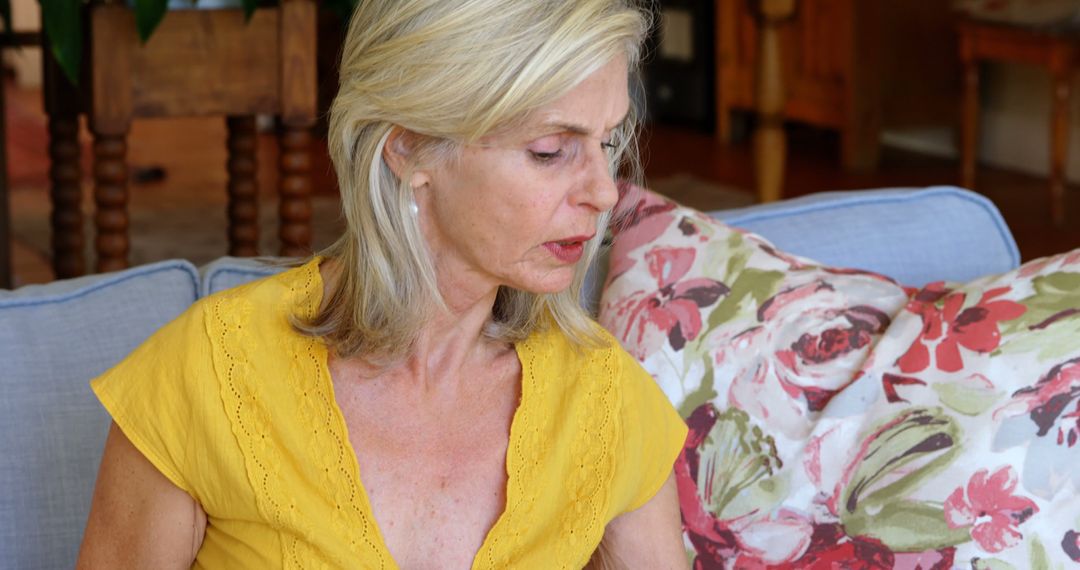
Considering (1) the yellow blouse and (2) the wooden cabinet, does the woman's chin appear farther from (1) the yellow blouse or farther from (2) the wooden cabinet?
(2) the wooden cabinet

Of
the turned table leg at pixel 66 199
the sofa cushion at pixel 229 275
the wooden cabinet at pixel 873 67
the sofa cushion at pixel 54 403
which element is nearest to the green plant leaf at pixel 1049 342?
the sofa cushion at pixel 229 275

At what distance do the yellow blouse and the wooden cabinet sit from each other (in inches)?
182

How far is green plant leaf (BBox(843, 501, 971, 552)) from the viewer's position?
1.38 meters

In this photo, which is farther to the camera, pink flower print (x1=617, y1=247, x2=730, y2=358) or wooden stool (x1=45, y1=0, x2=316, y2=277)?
wooden stool (x1=45, y1=0, x2=316, y2=277)

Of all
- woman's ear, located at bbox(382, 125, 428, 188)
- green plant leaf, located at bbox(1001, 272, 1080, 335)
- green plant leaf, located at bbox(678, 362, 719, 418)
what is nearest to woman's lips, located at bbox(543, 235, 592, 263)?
woman's ear, located at bbox(382, 125, 428, 188)

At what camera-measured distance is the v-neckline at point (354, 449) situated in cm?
131

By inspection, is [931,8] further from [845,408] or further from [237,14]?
[845,408]

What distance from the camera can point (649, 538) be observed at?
1.45 metres

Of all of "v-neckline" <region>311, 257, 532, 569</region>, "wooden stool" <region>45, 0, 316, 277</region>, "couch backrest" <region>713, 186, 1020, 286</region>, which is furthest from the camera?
"wooden stool" <region>45, 0, 316, 277</region>

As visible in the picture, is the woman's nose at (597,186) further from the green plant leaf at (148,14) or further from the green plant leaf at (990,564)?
the green plant leaf at (148,14)

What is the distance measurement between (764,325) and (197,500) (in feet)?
1.99

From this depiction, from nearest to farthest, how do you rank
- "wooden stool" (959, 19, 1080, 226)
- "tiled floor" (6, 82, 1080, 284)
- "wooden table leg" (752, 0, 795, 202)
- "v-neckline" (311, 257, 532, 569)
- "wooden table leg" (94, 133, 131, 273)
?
"v-neckline" (311, 257, 532, 569) → "wooden table leg" (94, 133, 131, 273) → "wooden table leg" (752, 0, 795, 202) → "wooden stool" (959, 19, 1080, 226) → "tiled floor" (6, 82, 1080, 284)

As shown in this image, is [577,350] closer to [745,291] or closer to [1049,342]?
[745,291]

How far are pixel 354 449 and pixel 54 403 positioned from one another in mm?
367
